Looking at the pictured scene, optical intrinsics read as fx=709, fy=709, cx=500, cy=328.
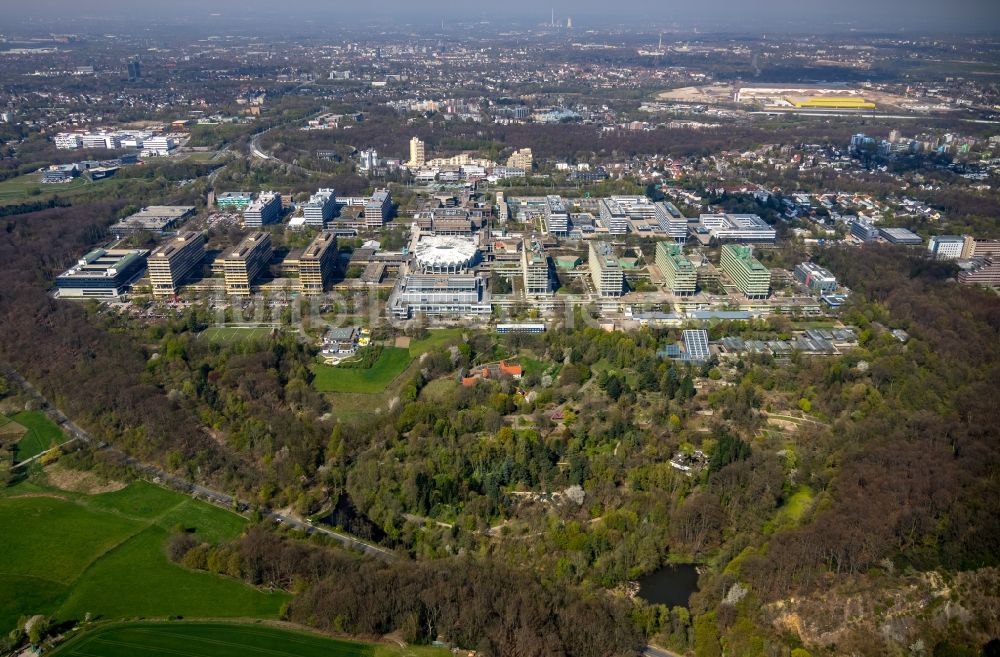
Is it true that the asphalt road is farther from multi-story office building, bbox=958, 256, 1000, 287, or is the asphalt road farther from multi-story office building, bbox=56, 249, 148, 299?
multi-story office building, bbox=958, 256, 1000, 287

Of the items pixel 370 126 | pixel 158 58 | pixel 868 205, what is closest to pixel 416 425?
pixel 868 205

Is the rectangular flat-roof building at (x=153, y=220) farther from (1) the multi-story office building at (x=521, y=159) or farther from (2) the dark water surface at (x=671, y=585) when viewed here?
(2) the dark water surface at (x=671, y=585)

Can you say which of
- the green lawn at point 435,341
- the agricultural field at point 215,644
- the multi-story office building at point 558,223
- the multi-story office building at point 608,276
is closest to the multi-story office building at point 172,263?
the green lawn at point 435,341

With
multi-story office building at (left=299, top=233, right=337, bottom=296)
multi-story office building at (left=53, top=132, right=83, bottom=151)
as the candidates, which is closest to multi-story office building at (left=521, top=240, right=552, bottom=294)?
multi-story office building at (left=299, top=233, right=337, bottom=296)

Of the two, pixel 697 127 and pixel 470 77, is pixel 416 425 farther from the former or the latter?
pixel 470 77

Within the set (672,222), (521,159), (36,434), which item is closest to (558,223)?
(672,222)
